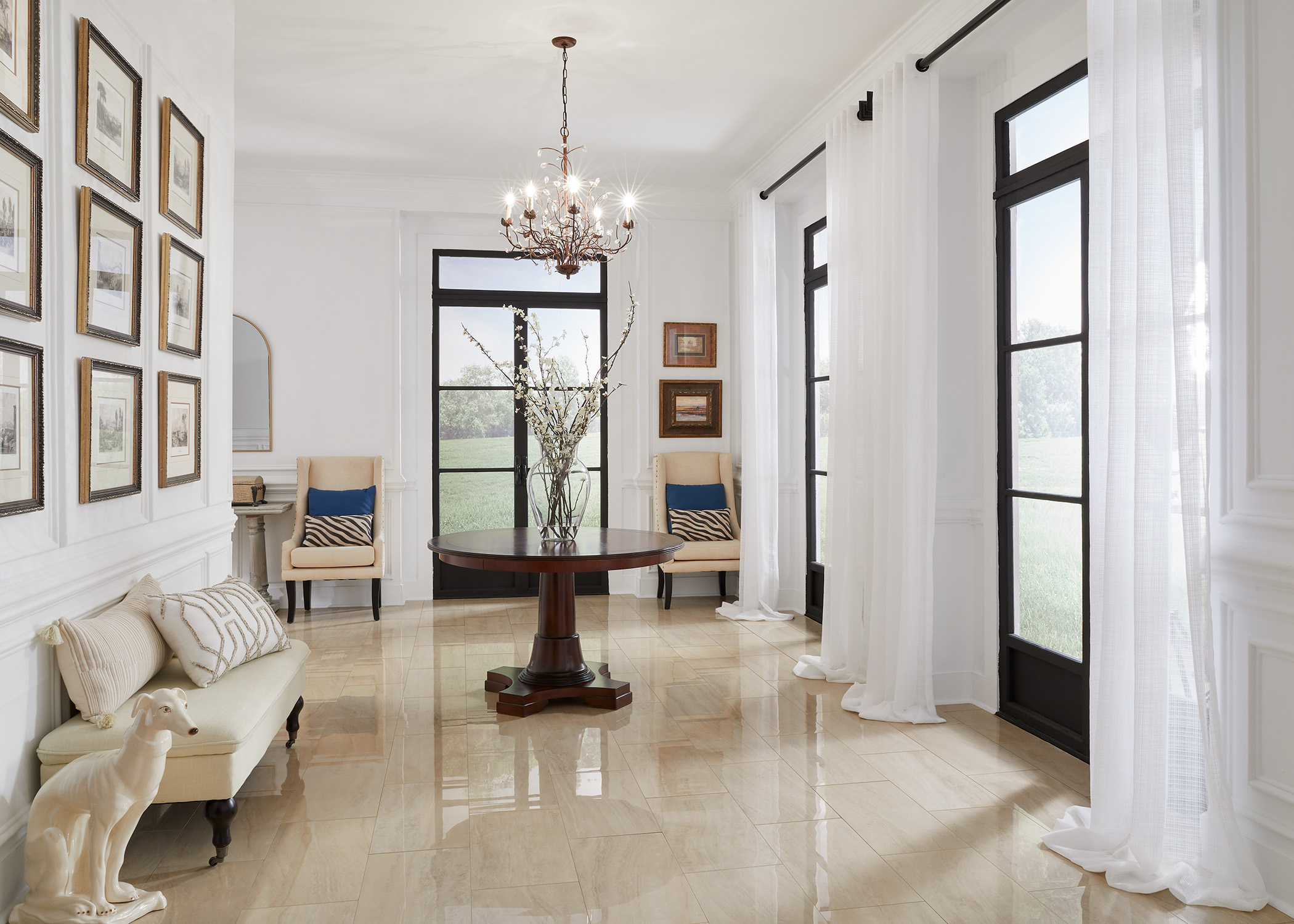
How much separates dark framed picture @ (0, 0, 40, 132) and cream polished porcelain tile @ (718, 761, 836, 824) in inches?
111

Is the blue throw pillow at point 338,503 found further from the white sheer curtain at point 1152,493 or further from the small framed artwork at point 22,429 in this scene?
the white sheer curtain at point 1152,493

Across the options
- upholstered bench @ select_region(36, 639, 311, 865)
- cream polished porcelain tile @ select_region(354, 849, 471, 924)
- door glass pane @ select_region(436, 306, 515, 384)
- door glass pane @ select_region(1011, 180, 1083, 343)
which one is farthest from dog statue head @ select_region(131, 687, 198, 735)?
door glass pane @ select_region(436, 306, 515, 384)

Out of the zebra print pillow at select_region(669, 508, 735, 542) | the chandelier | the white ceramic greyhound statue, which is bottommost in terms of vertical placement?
the white ceramic greyhound statue

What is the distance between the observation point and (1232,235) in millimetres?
2451

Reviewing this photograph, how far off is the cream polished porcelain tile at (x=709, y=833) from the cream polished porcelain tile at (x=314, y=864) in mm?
893

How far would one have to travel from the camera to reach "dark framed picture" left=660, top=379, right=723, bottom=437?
6988mm

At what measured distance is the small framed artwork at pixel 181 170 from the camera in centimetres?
326

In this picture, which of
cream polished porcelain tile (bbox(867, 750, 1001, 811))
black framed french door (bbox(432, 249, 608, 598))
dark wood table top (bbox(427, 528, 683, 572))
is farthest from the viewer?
black framed french door (bbox(432, 249, 608, 598))

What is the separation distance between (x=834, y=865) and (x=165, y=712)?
1.80 meters

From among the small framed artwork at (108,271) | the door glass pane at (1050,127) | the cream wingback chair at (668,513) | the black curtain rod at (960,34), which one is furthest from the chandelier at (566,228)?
the cream wingback chair at (668,513)

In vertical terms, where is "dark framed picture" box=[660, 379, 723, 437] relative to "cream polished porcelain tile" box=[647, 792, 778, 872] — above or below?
above

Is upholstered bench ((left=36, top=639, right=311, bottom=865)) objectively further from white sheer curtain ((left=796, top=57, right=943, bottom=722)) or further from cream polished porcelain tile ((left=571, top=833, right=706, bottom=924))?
white sheer curtain ((left=796, top=57, right=943, bottom=722))

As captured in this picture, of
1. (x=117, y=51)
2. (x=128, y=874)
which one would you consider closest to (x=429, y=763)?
(x=128, y=874)

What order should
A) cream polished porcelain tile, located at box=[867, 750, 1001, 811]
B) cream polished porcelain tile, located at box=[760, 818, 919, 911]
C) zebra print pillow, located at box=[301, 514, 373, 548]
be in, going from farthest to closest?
zebra print pillow, located at box=[301, 514, 373, 548]
cream polished porcelain tile, located at box=[867, 750, 1001, 811]
cream polished porcelain tile, located at box=[760, 818, 919, 911]
